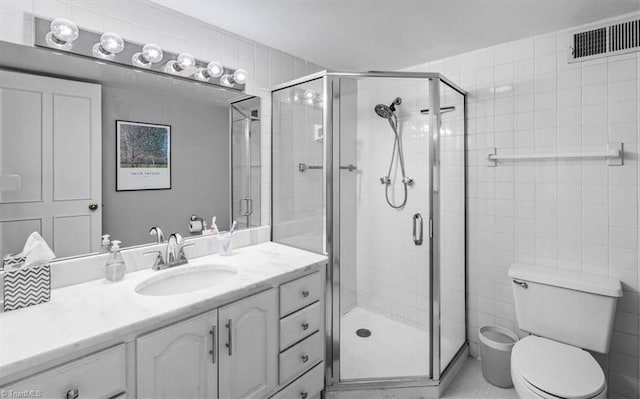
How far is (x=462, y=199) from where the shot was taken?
237cm

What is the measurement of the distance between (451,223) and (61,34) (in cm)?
246

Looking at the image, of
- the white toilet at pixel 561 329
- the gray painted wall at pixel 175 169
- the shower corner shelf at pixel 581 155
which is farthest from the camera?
the shower corner shelf at pixel 581 155

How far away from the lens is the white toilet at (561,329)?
1449 mm

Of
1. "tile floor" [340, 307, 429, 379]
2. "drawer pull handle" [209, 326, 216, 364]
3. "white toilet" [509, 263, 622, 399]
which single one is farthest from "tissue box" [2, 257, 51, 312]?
"white toilet" [509, 263, 622, 399]

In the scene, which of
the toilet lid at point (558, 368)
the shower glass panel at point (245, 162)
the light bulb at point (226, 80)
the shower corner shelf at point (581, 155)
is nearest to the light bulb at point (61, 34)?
the light bulb at point (226, 80)

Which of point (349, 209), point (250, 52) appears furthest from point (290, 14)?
point (349, 209)

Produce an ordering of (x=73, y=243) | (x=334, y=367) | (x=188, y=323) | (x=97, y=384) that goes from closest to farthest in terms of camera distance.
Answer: (x=97, y=384) → (x=188, y=323) → (x=73, y=243) → (x=334, y=367)

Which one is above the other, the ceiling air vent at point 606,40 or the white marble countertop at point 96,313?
the ceiling air vent at point 606,40

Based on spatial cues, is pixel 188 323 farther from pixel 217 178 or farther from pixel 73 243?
pixel 217 178

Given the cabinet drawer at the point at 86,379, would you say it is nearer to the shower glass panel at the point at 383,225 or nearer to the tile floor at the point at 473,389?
the shower glass panel at the point at 383,225

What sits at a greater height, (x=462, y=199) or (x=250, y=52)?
(x=250, y=52)

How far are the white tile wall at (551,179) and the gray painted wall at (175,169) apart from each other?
182cm

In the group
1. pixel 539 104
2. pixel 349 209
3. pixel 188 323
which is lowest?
pixel 188 323

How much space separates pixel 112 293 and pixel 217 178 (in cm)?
89
